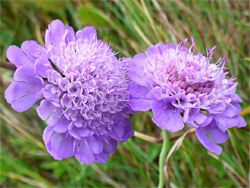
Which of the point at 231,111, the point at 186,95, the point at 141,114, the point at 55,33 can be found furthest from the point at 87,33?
the point at 141,114

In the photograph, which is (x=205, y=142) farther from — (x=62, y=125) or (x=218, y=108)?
(x=62, y=125)

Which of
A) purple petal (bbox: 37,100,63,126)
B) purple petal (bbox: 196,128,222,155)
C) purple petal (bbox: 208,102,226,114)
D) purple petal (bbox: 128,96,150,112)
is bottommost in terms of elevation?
→ purple petal (bbox: 196,128,222,155)

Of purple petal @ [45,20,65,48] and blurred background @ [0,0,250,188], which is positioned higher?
purple petal @ [45,20,65,48]

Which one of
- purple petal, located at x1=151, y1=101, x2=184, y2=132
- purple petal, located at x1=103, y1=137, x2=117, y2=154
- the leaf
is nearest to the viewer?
purple petal, located at x1=151, y1=101, x2=184, y2=132

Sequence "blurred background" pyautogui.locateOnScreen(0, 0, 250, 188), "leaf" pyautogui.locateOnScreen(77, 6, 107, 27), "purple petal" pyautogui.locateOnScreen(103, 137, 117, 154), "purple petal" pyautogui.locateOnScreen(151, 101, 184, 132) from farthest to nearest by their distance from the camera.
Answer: "leaf" pyautogui.locateOnScreen(77, 6, 107, 27), "blurred background" pyautogui.locateOnScreen(0, 0, 250, 188), "purple petal" pyautogui.locateOnScreen(103, 137, 117, 154), "purple petal" pyautogui.locateOnScreen(151, 101, 184, 132)

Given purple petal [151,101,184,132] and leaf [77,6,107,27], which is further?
leaf [77,6,107,27]

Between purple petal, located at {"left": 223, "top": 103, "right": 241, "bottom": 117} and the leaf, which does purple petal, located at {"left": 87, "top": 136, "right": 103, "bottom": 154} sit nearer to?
purple petal, located at {"left": 223, "top": 103, "right": 241, "bottom": 117}

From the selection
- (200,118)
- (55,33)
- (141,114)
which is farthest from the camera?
(141,114)

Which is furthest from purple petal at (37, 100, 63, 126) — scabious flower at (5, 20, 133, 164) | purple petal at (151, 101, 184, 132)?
purple petal at (151, 101, 184, 132)
